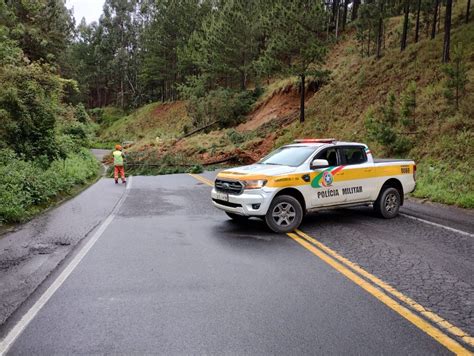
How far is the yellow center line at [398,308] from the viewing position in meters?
3.57

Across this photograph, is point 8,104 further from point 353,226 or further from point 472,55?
point 472,55

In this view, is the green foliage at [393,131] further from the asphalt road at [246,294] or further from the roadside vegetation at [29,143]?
the roadside vegetation at [29,143]

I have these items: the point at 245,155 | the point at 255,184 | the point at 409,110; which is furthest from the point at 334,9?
the point at 255,184

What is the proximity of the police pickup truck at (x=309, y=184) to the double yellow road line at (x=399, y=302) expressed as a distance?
1.35 m

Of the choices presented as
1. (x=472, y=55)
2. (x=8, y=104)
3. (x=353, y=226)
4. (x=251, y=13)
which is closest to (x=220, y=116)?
(x=251, y=13)

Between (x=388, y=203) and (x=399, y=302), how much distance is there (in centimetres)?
529

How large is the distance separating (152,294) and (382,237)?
4.57 m

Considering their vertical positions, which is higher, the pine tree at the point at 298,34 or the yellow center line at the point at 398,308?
the pine tree at the point at 298,34

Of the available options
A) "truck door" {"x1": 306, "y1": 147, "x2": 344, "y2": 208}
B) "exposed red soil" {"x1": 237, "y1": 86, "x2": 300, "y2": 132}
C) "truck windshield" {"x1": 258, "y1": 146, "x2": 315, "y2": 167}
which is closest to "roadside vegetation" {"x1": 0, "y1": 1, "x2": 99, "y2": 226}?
"truck windshield" {"x1": 258, "y1": 146, "x2": 315, "y2": 167}

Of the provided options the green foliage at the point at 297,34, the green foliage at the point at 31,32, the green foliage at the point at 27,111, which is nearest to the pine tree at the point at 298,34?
the green foliage at the point at 297,34

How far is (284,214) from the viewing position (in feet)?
26.0

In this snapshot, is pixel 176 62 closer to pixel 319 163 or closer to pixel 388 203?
pixel 388 203

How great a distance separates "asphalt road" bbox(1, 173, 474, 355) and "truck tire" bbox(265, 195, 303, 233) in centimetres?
30

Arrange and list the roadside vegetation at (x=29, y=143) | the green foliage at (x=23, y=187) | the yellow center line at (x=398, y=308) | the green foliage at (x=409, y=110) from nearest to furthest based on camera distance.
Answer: the yellow center line at (x=398, y=308), the green foliage at (x=23, y=187), the roadside vegetation at (x=29, y=143), the green foliage at (x=409, y=110)
